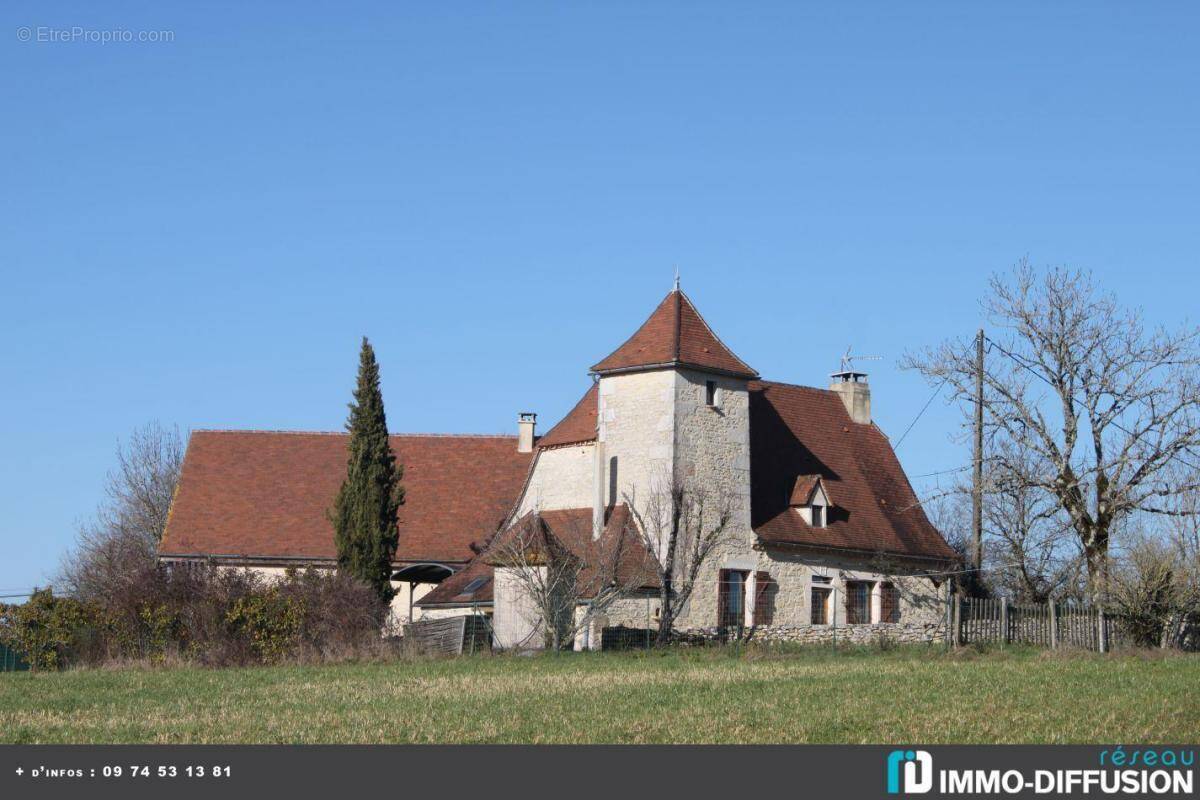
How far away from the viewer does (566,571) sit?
3822 cm

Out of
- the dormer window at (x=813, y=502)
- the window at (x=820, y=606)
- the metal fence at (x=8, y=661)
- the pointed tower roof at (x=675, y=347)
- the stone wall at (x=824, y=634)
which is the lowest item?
the metal fence at (x=8, y=661)

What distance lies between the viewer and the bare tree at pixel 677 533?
41312 millimetres

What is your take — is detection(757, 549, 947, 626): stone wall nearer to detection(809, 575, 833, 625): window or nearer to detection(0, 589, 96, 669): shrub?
detection(809, 575, 833, 625): window

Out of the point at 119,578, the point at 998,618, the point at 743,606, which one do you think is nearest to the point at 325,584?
the point at 119,578

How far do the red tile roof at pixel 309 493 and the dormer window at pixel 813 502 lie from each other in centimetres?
1024

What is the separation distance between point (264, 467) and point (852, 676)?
32.6 m

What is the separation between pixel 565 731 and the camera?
17.9 metres

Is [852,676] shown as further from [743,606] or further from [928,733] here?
[743,606]

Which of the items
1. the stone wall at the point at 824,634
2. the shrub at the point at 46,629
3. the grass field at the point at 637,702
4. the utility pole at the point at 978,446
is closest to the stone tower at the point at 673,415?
the stone wall at the point at 824,634

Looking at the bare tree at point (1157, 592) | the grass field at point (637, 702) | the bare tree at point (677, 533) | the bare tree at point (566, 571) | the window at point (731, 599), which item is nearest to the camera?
the grass field at point (637, 702)

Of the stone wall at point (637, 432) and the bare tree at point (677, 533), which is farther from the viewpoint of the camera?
the stone wall at point (637, 432)

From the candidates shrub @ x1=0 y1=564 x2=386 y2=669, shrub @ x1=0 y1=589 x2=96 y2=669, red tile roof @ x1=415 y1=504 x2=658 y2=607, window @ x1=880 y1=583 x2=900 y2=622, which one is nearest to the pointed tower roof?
red tile roof @ x1=415 y1=504 x2=658 y2=607

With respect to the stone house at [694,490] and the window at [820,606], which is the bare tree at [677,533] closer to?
the stone house at [694,490]
